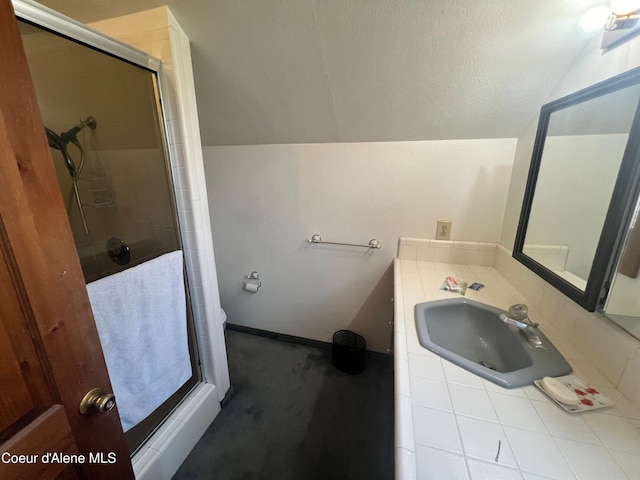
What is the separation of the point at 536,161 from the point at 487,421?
113 centimetres

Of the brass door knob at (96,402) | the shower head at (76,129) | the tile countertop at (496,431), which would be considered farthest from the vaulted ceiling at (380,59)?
the brass door knob at (96,402)

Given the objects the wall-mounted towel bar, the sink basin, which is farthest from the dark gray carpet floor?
the wall-mounted towel bar

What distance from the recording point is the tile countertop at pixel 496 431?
0.54m

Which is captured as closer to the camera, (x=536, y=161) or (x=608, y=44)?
(x=608, y=44)

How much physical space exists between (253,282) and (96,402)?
1.58 meters

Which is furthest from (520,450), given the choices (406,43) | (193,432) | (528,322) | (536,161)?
(193,432)

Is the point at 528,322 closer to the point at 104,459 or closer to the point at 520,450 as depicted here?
the point at 520,450

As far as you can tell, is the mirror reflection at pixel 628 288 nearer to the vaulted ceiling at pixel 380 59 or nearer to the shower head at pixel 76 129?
the vaulted ceiling at pixel 380 59

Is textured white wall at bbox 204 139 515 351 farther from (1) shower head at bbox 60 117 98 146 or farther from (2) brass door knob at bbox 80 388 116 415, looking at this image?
(2) brass door knob at bbox 80 388 116 415

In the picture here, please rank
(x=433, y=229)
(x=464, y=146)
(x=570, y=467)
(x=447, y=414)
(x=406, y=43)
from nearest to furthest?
(x=570, y=467)
(x=447, y=414)
(x=406, y=43)
(x=464, y=146)
(x=433, y=229)

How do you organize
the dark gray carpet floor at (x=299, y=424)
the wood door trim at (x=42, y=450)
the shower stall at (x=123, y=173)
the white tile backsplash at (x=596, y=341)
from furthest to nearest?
1. the dark gray carpet floor at (x=299, y=424)
2. the shower stall at (x=123, y=173)
3. the white tile backsplash at (x=596, y=341)
4. the wood door trim at (x=42, y=450)

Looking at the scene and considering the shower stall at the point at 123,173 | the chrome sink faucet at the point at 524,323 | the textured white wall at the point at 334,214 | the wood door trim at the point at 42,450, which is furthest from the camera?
the textured white wall at the point at 334,214

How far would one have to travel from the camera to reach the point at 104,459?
629 mm

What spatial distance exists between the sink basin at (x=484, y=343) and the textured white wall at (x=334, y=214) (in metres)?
0.63
